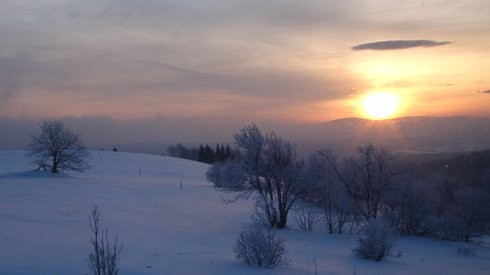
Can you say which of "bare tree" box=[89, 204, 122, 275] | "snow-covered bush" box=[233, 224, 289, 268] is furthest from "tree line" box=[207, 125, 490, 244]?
"bare tree" box=[89, 204, 122, 275]

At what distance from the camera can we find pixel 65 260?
14727 mm

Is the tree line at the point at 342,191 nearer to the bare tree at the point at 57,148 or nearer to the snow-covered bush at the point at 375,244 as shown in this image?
the snow-covered bush at the point at 375,244

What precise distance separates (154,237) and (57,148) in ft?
112

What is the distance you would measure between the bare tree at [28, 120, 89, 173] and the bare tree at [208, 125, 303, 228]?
26599 mm

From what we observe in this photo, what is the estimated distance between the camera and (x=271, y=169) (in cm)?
3209

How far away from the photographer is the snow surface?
15227 mm

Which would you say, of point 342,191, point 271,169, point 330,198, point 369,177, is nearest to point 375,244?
point 271,169

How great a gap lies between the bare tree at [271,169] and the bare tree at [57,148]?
26599mm

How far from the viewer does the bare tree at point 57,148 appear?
2071 inches

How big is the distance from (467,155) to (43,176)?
10469 centimetres

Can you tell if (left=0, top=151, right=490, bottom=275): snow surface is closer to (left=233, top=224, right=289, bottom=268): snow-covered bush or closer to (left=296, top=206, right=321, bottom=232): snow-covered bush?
(left=233, top=224, right=289, bottom=268): snow-covered bush

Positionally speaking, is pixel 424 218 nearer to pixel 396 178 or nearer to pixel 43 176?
pixel 396 178

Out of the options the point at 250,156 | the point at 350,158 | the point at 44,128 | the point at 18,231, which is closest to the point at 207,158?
the point at 44,128

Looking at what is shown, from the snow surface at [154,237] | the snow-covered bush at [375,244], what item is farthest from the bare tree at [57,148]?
the snow-covered bush at [375,244]
